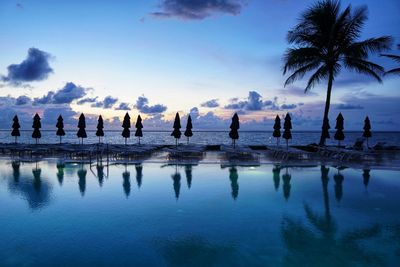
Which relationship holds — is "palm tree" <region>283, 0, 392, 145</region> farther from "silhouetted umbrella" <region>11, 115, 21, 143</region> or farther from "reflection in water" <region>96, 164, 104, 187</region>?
"silhouetted umbrella" <region>11, 115, 21, 143</region>

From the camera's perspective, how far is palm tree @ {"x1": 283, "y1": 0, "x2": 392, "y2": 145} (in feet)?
59.1

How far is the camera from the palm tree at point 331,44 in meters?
18.0

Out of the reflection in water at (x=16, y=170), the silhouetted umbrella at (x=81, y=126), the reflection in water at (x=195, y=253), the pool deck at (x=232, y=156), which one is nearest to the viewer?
the reflection in water at (x=195, y=253)

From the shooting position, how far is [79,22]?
16.1 meters

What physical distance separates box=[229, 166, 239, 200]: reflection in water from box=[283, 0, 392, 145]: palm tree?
9362 millimetres

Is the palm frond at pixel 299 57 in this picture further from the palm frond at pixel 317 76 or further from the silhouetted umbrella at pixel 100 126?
the silhouetted umbrella at pixel 100 126

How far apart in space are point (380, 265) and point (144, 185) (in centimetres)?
796

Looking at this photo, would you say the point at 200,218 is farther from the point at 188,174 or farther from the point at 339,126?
the point at 339,126

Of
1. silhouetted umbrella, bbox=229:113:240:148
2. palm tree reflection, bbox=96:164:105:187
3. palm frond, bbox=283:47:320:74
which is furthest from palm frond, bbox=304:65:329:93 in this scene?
palm tree reflection, bbox=96:164:105:187

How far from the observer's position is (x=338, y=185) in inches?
432

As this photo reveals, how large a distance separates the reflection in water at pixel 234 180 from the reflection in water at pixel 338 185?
10.7 feet

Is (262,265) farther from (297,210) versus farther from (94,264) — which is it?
(297,210)

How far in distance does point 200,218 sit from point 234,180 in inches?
177

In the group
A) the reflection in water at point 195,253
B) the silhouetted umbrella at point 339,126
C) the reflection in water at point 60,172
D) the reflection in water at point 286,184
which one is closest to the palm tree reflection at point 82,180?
the reflection in water at point 60,172
